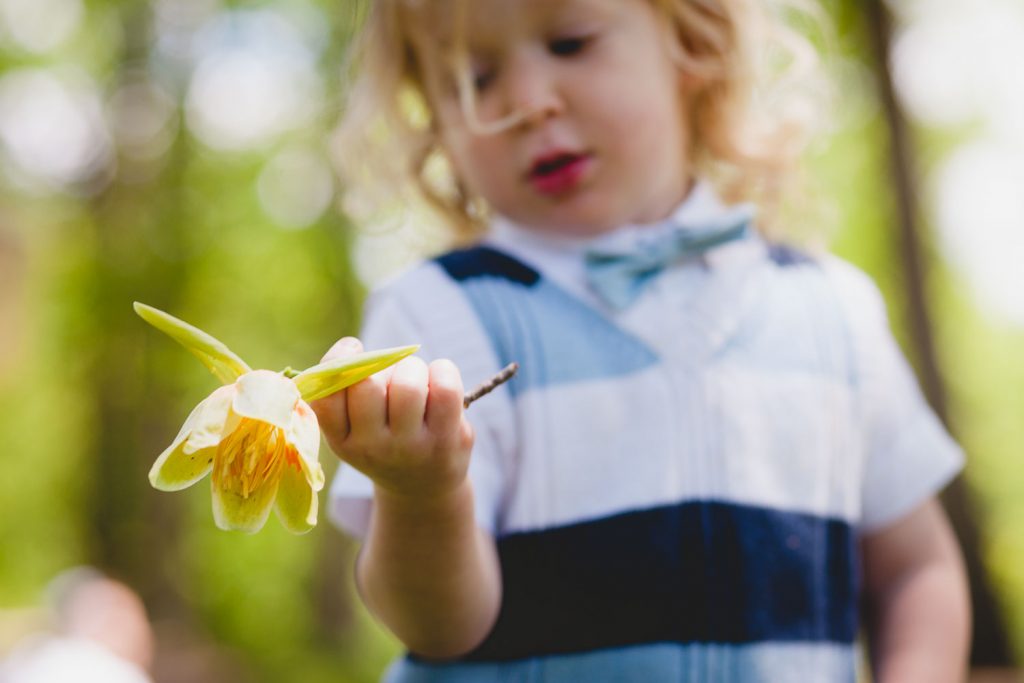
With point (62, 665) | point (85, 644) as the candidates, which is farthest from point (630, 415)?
point (85, 644)

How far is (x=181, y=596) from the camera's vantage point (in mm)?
10734

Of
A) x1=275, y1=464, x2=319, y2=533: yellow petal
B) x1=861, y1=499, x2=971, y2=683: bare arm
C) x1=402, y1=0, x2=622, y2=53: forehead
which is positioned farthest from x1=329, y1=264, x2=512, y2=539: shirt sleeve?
x1=861, y1=499, x2=971, y2=683: bare arm

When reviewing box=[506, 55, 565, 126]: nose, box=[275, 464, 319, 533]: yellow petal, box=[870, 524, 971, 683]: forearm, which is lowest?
box=[870, 524, 971, 683]: forearm

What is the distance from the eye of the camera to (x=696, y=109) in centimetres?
198

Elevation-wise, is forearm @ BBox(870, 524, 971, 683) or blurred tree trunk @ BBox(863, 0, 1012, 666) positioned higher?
forearm @ BBox(870, 524, 971, 683)

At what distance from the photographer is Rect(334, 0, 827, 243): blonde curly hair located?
180 centimetres

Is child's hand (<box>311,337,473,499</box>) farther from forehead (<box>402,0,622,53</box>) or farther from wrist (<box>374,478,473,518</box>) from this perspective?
forehead (<box>402,0,622,53</box>)

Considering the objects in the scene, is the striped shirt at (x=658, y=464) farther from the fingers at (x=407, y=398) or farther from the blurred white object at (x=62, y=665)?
the blurred white object at (x=62, y=665)

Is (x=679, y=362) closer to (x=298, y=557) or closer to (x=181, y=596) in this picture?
(x=181, y=596)

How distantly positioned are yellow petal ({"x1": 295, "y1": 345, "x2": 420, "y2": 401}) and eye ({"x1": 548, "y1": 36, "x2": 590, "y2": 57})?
0.89 metres

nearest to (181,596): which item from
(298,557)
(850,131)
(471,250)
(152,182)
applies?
(152,182)

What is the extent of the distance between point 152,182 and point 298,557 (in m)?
9.60

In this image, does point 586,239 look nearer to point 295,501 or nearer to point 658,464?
point 658,464

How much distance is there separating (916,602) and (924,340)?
6.06 metres
